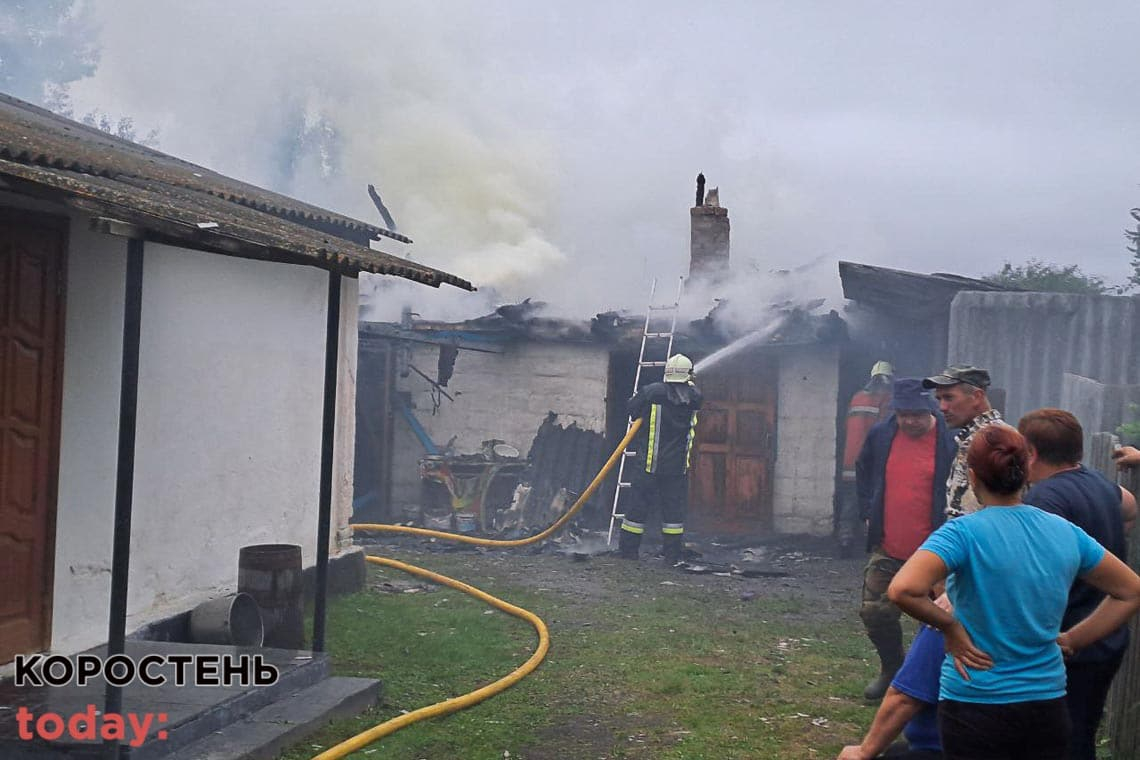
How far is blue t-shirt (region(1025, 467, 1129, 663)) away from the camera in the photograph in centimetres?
370

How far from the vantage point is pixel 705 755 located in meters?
5.36

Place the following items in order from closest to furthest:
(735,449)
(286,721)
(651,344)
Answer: (286,721) < (651,344) < (735,449)

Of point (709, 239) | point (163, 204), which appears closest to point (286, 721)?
point (163, 204)

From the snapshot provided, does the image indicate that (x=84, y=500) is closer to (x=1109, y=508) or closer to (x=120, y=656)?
(x=120, y=656)

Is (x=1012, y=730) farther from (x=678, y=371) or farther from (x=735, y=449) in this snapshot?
(x=735, y=449)

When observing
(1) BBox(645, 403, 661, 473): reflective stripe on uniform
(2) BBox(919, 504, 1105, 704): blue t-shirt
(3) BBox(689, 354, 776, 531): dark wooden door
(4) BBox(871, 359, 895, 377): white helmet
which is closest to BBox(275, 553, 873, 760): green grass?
(1) BBox(645, 403, 661, 473): reflective stripe on uniform

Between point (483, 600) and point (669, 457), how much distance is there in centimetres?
330

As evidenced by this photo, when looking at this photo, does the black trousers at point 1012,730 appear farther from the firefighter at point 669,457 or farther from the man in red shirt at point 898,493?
the firefighter at point 669,457

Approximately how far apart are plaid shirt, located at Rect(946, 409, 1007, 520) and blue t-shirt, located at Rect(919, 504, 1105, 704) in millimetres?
2047

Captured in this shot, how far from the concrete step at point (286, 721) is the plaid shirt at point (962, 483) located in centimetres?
339

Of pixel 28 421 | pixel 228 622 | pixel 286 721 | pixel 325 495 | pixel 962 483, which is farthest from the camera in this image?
pixel 228 622

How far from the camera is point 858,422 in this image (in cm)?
1259

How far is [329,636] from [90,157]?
3.68 metres

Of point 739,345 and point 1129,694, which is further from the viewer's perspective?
point 739,345
